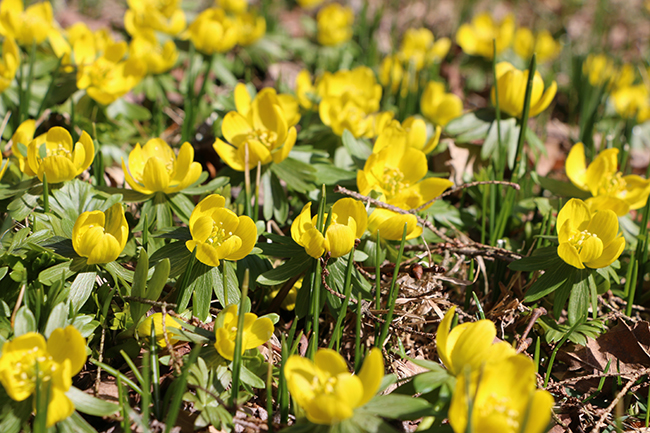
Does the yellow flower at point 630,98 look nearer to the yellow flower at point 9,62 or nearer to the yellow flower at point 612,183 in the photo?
the yellow flower at point 612,183

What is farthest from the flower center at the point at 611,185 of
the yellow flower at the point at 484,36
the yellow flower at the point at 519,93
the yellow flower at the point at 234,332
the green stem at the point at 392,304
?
the yellow flower at the point at 484,36

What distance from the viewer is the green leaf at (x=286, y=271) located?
1.65m

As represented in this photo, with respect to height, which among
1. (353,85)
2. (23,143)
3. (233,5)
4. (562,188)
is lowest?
(562,188)

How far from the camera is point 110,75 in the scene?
2.57 meters

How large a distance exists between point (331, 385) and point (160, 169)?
981 mm

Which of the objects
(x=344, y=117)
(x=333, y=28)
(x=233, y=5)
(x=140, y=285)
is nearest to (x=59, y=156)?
(x=140, y=285)

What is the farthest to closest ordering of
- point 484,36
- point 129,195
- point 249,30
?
1. point 484,36
2. point 249,30
3. point 129,195

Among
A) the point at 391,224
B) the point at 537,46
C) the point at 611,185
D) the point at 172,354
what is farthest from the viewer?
the point at 537,46

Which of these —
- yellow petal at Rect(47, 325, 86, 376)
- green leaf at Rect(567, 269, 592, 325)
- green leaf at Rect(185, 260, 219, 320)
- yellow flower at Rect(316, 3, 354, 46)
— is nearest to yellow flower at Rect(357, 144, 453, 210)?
green leaf at Rect(567, 269, 592, 325)

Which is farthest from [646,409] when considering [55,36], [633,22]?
[633,22]

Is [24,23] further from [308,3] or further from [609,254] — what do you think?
[609,254]

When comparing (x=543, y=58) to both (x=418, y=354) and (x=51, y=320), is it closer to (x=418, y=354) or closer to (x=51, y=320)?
(x=418, y=354)

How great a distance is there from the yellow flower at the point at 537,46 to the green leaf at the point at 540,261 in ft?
9.78

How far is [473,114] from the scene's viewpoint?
2.73 meters
